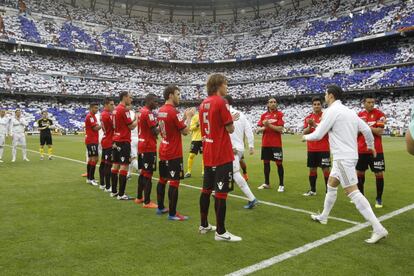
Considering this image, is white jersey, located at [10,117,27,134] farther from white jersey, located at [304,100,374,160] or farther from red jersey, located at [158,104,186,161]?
white jersey, located at [304,100,374,160]

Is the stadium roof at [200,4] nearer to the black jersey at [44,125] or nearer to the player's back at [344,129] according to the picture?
the black jersey at [44,125]

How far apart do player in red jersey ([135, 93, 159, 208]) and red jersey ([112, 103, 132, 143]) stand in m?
0.68

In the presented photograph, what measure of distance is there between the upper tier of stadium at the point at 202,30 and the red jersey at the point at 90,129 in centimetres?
4750

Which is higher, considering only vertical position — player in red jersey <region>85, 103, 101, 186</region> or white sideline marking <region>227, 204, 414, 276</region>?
player in red jersey <region>85, 103, 101, 186</region>

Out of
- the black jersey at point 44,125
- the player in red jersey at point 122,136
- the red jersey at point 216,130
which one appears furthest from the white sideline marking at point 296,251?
the black jersey at point 44,125

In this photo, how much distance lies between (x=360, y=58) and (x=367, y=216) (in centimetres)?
5296

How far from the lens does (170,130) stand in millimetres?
6160

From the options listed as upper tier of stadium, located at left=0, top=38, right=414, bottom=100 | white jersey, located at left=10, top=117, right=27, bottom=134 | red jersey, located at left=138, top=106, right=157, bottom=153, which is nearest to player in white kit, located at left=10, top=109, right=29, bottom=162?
white jersey, located at left=10, top=117, right=27, bottom=134

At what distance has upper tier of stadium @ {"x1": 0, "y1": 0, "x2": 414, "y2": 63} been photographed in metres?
51.6

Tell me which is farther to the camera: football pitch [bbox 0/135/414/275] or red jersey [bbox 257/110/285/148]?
red jersey [bbox 257/110/285/148]

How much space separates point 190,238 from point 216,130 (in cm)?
171

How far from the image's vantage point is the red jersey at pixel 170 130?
6.06 meters

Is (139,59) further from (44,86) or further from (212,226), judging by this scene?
(212,226)

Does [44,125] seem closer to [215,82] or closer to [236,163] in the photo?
[236,163]
